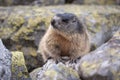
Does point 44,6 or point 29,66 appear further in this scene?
point 44,6

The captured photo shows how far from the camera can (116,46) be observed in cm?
587

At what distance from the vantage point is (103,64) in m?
5.43

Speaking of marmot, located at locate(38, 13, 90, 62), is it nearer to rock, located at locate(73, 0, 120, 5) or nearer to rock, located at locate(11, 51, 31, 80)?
rock, located at locate(11, 51, 31, 80)

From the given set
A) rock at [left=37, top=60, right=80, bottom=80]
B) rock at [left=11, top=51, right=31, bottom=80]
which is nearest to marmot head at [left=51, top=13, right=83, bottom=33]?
rock at [left=11, top=51, right=31, bottom=80]

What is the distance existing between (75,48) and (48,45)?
0.48 m

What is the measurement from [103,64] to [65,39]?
1.93 meters

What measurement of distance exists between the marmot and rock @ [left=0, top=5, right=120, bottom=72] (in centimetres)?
261

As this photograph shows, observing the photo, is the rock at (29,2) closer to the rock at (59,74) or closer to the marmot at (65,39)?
the marmot at (65,39)

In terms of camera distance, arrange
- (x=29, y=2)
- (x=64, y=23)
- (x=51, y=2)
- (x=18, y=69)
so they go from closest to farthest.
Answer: (x=18, y=69), (x=64, y=23), (x=51, y=2), (x=29, y=2)

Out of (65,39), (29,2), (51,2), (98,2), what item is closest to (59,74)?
(65,39)

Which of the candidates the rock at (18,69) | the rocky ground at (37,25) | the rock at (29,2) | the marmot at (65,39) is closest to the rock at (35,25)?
the rocky ground at (37,25)

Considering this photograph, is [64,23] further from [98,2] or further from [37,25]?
[98,2]

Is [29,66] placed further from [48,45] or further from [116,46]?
[116,46]

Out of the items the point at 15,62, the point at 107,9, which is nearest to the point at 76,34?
the point at 15,62
